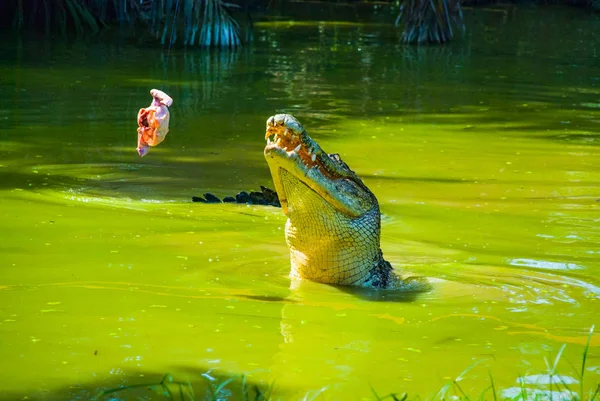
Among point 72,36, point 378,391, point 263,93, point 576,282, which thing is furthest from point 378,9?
point 378,391

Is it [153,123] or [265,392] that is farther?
[153,123]

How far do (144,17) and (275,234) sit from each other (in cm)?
1688

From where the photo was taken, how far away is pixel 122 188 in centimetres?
828

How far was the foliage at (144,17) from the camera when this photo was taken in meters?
18.5

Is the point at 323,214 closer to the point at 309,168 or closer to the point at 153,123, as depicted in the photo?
the point at 309,168

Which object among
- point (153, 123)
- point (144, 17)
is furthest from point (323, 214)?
point (144, 17)

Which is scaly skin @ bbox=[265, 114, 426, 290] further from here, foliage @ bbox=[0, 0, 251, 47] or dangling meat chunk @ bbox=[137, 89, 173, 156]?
foliage @ bbox=[0, 0, 251, 47]

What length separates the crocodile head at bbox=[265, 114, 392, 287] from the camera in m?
5.18

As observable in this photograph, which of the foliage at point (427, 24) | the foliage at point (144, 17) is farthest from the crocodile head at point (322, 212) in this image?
the foliage at point (427, 24)

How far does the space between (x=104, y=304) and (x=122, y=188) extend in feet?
11.1

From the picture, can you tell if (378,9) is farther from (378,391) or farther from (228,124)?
(378,391)

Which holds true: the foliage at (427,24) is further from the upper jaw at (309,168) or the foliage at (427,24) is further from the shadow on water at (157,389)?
the shadow on water at (157,389)

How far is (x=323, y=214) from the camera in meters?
5.43

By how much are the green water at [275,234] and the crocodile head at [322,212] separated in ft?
0.50
